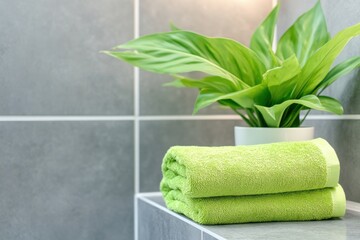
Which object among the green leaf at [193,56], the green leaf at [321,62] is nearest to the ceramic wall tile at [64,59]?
the green leaf at [193,56]

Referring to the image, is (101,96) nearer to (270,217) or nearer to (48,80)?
(48,80)

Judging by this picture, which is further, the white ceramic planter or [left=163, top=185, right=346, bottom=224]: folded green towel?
the white ceramic planter

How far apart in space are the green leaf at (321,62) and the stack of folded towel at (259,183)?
140mm

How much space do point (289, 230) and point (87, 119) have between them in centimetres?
53

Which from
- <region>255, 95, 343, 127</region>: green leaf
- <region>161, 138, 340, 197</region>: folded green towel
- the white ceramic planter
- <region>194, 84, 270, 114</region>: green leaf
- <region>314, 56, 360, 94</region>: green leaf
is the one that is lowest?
<region>161, 138, 340, 197</region>: folded green towel

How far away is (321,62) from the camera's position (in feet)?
3.36

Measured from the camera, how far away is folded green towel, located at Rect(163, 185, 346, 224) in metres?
0.92

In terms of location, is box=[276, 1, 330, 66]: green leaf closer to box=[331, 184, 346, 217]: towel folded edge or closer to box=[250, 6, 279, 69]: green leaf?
box=[250, 6, 279, 69]: green leaf

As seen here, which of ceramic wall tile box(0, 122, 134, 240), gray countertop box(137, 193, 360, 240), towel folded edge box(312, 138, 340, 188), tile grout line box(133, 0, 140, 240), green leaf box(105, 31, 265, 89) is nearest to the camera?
gray countertop box(137, 193, 360, 240)

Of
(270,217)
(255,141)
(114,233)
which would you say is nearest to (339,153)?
(255,141)

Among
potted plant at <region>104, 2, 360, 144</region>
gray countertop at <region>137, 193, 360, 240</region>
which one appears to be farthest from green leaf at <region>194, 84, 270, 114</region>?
gray countertop at <region>137, 193, 360, 240</region>

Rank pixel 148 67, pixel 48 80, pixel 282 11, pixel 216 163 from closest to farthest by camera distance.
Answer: pixel 216 163 < pixel 148 67 < pixel 48 80 < pixel 282 11

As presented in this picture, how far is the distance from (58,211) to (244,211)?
0.46 meters

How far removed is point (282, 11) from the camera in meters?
1.35
